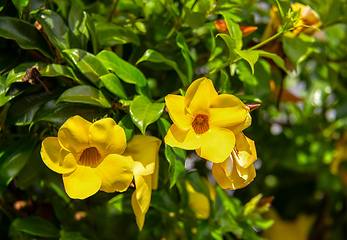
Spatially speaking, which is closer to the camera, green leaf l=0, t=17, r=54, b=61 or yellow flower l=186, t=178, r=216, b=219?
green leaf l=0, t=17, r=54, b=61

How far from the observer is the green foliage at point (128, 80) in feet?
2.07

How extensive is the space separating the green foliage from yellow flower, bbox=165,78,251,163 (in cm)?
5

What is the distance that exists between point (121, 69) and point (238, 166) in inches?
9.8

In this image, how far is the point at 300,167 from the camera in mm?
1231

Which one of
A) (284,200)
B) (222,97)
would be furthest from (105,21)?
(284,200)

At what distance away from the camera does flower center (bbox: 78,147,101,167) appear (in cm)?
59

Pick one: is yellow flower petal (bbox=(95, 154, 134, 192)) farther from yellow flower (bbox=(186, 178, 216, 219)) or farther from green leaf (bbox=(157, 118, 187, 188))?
yellow flower (bbox=(186, 178, 216, 219))

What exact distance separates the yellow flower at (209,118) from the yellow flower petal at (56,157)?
0.14 meters

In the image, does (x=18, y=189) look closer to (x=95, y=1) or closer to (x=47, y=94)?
(x=47, y=94)

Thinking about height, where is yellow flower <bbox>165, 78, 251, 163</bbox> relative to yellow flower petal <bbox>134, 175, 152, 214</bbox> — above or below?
above

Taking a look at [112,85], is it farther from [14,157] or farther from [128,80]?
[14,157]

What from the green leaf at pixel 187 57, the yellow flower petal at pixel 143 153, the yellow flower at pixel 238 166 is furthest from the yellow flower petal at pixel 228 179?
the green leaf at pixel 187 57

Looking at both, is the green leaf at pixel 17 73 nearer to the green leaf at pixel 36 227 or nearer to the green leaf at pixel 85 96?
the green leaf at pixel 85 96

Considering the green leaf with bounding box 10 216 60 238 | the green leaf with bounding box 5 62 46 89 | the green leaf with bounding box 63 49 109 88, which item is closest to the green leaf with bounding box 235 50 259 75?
the green leaf with bounding box 63 49 109 88
